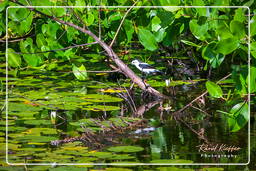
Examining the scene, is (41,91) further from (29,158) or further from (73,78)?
(29,158)

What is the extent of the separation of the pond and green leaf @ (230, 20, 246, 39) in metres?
0.64

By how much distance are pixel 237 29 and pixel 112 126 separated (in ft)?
4.04

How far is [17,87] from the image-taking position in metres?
5.04

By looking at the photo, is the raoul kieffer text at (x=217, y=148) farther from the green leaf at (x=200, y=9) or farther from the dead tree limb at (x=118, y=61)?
the dead tree limb at (x=118, y=61)

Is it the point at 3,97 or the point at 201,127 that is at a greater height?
the point at 3,97

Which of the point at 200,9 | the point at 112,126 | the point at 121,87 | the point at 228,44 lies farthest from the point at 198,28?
the point at 121,87

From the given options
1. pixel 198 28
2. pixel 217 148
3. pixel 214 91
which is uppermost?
pixel 198 28

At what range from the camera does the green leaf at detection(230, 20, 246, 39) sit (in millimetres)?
2707

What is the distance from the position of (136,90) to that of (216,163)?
2.00m

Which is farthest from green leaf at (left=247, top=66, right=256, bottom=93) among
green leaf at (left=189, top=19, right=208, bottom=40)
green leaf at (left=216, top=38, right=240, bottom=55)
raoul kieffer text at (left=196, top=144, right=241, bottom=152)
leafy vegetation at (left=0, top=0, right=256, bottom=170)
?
raoul kieffer text at (left=196, top=144, right=241, bottom=152)

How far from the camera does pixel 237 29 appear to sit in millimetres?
2734

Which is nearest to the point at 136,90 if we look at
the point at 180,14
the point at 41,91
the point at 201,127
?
the point at 41,91

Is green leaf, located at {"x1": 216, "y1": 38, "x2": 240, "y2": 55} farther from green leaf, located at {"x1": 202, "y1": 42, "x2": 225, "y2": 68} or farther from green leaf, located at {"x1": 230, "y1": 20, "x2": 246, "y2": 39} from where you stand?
green leaf, located at {"x1": 202, "y1": 42, "x2": 225, "y2": 68}

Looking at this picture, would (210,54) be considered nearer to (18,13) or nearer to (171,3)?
(171,3)
